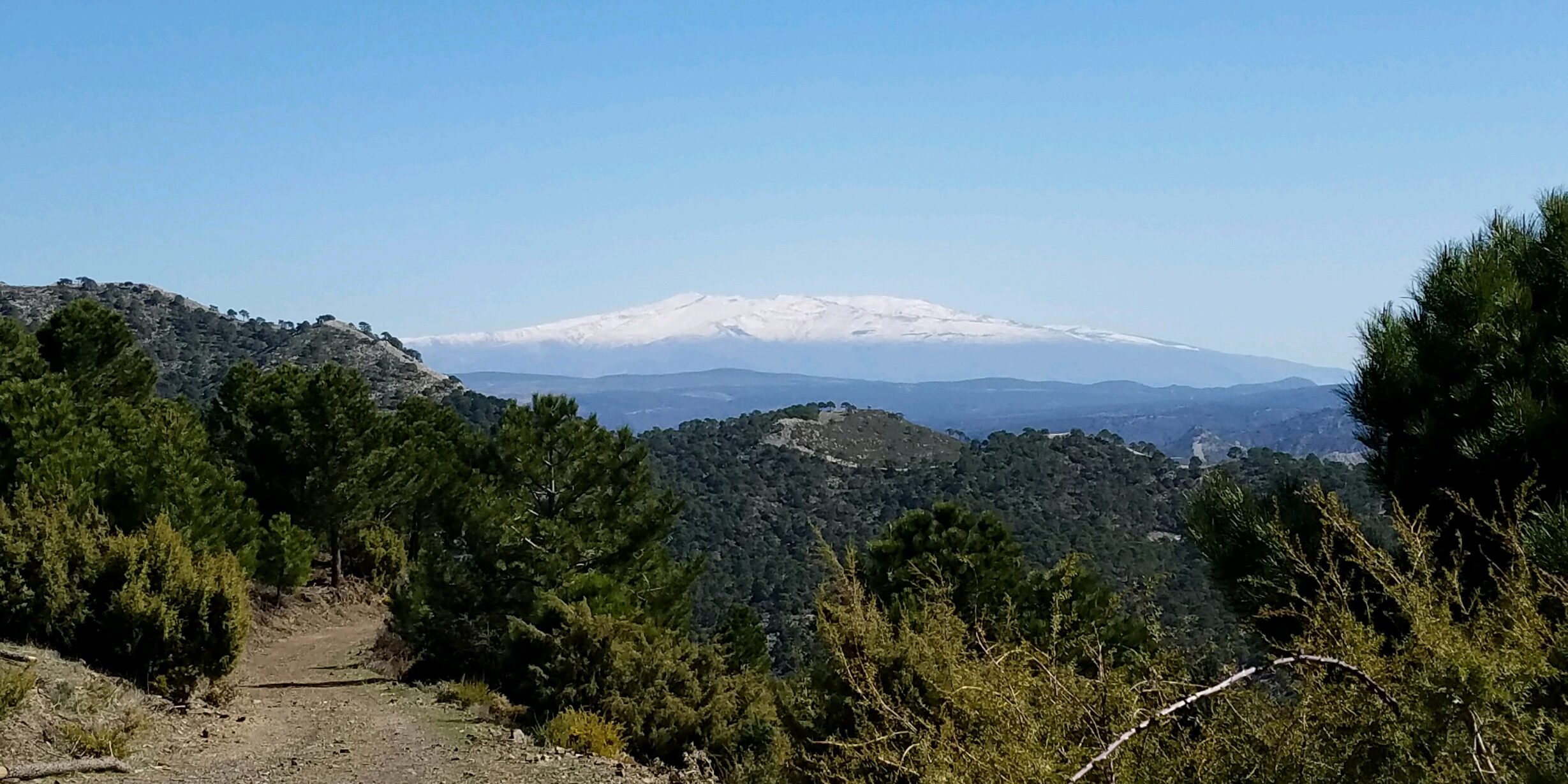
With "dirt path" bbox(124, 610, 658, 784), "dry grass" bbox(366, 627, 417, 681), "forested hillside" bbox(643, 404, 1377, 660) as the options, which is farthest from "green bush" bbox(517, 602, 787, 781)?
"forested hillside" bbox(643, 404, 1377, 660)

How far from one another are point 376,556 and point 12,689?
68.2 feet

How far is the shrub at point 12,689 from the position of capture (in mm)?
7941

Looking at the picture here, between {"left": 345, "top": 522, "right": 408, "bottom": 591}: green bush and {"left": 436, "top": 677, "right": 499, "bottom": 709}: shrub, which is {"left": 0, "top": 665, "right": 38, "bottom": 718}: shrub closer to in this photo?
{"left": 436, "top": 677, "right": 499, "bottom": 709}: shrub

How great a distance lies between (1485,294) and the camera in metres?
5.60

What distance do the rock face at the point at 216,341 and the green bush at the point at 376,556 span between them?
2678 cm

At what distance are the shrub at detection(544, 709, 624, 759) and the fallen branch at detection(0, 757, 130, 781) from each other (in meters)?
3.69

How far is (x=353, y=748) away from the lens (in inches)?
403

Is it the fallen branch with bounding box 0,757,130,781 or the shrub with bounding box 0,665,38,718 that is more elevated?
the shrub with bounding box 0,665,38,718

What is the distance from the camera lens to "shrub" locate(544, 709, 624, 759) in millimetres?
10664

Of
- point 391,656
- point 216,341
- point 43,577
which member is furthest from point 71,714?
point 216,341

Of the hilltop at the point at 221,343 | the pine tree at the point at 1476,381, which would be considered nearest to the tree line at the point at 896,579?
the pine tree at the point at 1476,381

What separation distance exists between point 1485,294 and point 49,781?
930 centimetres

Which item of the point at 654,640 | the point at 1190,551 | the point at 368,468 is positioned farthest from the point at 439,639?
the point at 1190,551

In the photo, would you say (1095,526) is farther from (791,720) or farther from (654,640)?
(791,720)
